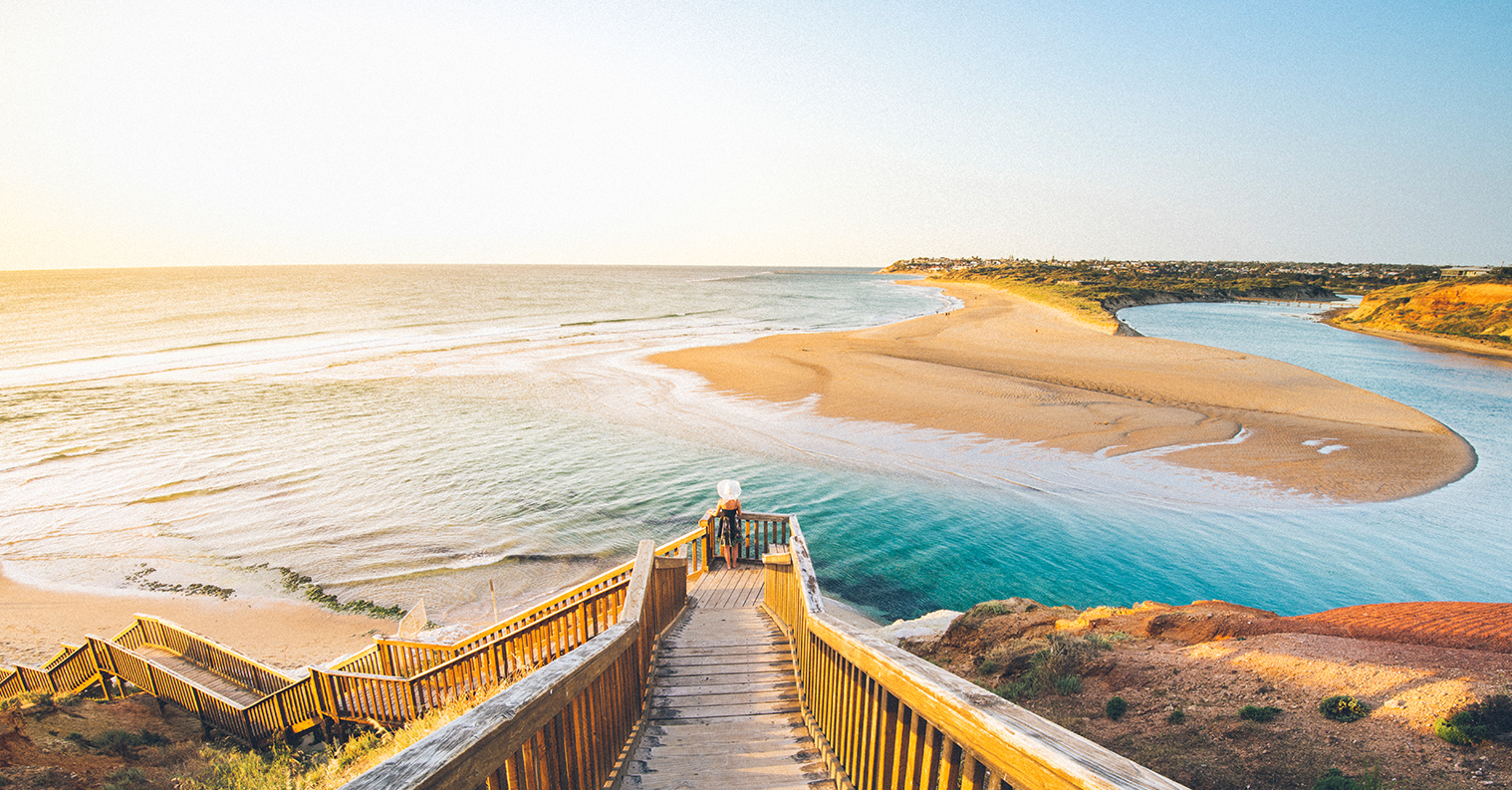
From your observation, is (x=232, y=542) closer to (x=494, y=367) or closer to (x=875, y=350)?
(x=494, y=367)

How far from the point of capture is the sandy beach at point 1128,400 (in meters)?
17.7

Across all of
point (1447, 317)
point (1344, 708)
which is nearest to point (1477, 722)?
point (1344, 708)

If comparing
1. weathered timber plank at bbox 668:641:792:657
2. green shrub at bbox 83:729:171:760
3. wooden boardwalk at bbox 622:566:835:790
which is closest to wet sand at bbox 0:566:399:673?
green shrub at bbox 83:729:171:760

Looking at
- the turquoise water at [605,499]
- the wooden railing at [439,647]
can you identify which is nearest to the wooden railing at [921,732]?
the wooden railing at [439,647]

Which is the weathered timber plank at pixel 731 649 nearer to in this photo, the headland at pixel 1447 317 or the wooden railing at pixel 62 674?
the wooden railing at pixel 62 674

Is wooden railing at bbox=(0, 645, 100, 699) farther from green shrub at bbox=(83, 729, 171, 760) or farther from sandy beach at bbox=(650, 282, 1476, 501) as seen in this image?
sandy beach at bbox=(650, 282, 1476, 501)

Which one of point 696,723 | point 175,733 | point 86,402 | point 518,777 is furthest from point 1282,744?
point 86,402

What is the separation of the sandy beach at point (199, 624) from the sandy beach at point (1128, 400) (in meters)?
16.8

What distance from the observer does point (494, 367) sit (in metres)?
34.2

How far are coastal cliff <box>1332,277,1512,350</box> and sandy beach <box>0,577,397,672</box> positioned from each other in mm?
66812

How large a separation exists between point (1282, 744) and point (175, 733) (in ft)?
44.7

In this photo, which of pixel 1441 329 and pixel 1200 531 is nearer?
pixel 1200 531

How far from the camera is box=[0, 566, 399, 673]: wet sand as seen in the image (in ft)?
34.7

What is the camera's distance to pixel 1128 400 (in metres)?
24.4
